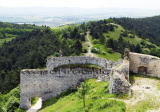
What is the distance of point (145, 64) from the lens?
77.7ft

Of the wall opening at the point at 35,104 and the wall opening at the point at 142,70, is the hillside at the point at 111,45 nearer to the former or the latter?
the wall opening at the point at 35,104

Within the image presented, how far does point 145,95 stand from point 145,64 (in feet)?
27.1

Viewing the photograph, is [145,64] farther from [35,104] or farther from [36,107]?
[35,104]

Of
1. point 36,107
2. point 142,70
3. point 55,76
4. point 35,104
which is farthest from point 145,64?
point 35,104

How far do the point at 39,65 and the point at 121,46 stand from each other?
49.9 meters

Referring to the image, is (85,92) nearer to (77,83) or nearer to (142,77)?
→ (142,77)

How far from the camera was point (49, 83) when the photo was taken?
2844 centimetres

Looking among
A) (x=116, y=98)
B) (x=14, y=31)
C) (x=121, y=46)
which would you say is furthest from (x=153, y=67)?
(x=14, y=31)

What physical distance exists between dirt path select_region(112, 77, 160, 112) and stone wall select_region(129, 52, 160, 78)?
1.93 m

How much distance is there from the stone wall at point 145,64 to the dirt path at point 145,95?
193 cm

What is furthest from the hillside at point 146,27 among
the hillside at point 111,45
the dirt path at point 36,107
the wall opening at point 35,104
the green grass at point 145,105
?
the green grass at point 145,105

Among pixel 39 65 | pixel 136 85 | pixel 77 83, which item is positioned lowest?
pixel 39 65

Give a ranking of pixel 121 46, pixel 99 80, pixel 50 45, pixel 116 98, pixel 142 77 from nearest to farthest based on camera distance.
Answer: pixel 116 98
pixel 142 77
pixel 99 80
pixel 50 45
pixel 121 46

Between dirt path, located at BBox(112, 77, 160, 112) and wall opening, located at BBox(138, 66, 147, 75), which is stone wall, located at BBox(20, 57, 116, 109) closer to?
wall opening, located at BBox(138, 66, 147, 75)
